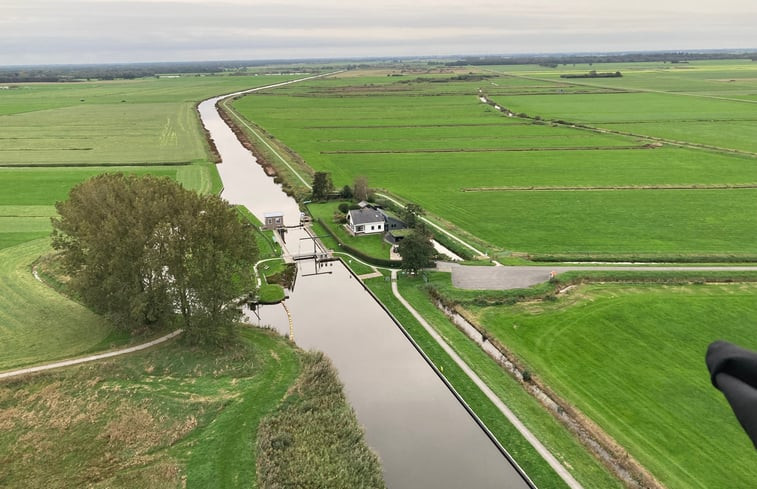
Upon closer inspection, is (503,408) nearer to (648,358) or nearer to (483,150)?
(648,358)

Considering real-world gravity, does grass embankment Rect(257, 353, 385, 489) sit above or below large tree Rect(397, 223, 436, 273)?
below

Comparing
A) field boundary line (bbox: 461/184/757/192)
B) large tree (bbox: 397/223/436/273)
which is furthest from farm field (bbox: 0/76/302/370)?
field boundary line (bbox: 461/184/757/192)

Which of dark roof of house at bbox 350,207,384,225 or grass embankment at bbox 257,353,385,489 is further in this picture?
dark roof of house at bbox 350,207,384,225

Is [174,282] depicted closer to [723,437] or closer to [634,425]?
[634,425]

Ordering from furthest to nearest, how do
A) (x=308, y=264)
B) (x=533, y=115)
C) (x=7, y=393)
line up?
1. (x=533, y=115)
2. (x=308, y=264)
3. (x=7, y=393)

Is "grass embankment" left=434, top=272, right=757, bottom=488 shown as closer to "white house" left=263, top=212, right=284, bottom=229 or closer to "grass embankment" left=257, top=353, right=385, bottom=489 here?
"grass embankment" left=257, top=353, right=385, bottom=489

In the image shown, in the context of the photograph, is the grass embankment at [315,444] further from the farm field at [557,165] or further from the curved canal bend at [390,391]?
the farm field at [557,165]

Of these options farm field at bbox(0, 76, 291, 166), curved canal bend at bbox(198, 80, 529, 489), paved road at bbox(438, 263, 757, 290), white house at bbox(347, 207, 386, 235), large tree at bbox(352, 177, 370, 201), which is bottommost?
curved canal bend at bbox(198, 80, 529, 489)

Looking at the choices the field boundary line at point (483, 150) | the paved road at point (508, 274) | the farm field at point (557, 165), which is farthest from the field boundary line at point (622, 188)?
the paved road at point (508, 274)

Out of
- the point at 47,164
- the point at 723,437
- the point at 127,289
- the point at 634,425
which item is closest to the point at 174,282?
the point at 127,289
